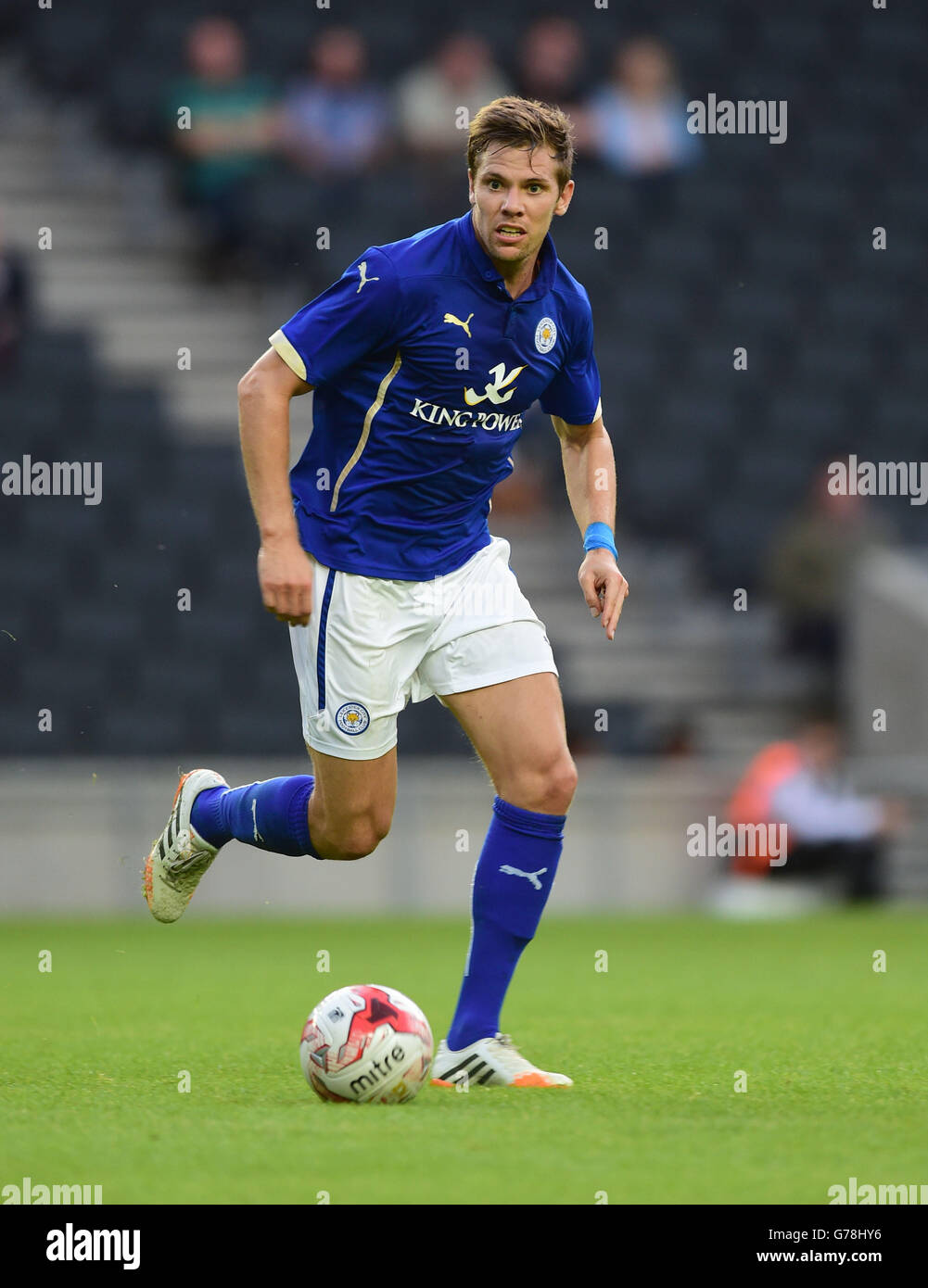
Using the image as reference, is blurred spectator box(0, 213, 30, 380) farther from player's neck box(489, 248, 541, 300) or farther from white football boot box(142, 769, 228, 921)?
player's neck box(489, 248, 541, 300)

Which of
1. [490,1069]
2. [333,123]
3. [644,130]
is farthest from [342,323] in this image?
[644,130]

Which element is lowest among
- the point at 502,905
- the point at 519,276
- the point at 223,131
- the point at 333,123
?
the point at 502,905

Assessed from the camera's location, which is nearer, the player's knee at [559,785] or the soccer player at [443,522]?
the soccer player at [443,522]

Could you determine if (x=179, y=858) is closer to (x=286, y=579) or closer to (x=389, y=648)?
(x=389, y=648)

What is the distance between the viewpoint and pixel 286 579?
4.63 metres

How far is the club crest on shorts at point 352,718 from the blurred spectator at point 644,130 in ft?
32.6

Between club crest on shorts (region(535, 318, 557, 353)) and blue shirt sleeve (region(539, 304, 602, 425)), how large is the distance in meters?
0.15

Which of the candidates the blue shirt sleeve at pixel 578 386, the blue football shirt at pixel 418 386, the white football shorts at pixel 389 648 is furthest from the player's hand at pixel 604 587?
the blue shirt sleeve at pixel 578 386

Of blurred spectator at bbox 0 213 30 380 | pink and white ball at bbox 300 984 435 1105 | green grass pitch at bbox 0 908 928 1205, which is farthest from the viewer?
blurred spectator at bbox 0 213 30 380

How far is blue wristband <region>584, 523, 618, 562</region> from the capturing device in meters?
5.18

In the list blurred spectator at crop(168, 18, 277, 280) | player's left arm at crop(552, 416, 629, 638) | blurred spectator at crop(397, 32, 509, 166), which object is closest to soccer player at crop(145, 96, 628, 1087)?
player's left arm at crop(552, 416, 629, 638)

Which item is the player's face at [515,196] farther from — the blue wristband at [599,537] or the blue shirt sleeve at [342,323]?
the blue wristband at [599,537]

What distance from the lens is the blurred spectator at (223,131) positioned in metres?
13.6

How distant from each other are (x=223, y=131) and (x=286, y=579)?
9.68 metres
